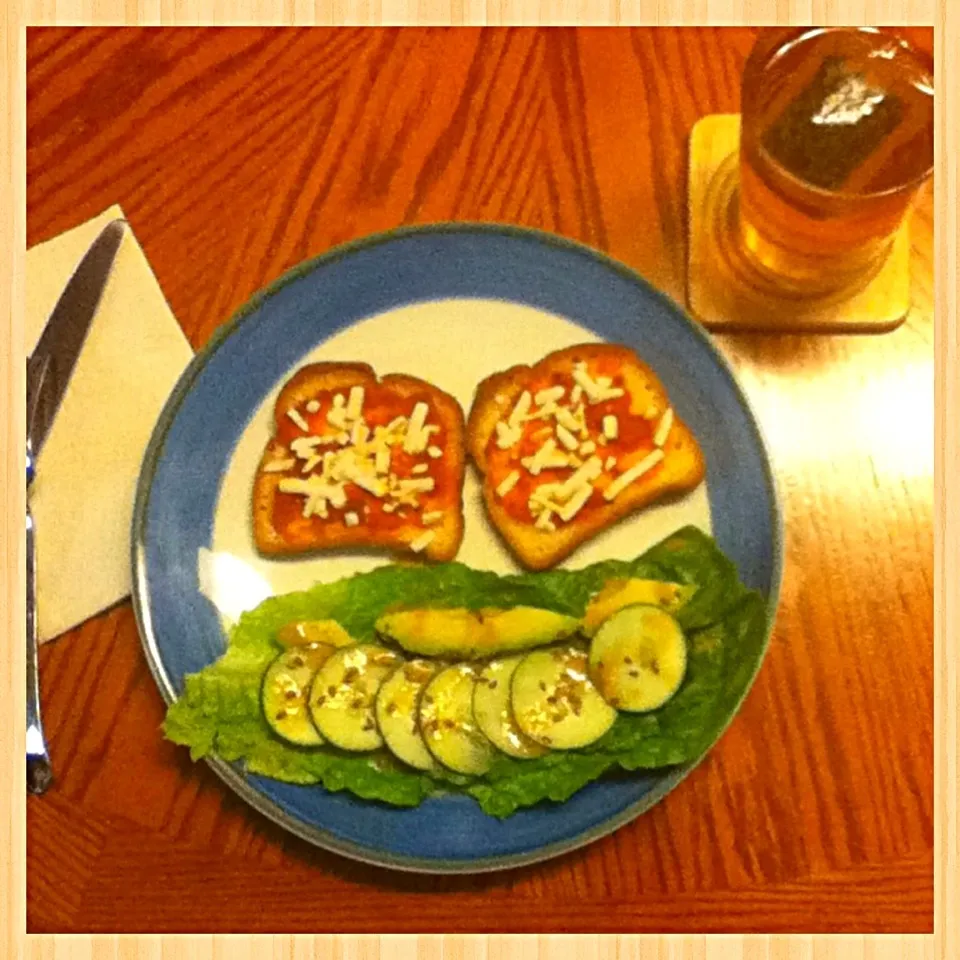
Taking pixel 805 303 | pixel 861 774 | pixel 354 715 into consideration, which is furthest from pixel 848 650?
pixel 354 715

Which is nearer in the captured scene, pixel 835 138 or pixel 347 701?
pixel 835 138

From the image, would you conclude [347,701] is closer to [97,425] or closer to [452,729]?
[452,729]

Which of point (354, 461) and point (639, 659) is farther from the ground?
point (354, 461)

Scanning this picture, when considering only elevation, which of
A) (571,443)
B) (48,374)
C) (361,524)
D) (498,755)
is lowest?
(498,755)

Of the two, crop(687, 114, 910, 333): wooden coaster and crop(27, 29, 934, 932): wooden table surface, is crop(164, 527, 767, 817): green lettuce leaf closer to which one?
crop(27, 29, 934, 932): wooden table surface

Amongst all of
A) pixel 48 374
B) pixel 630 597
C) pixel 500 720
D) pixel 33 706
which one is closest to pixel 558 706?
pixel 500 720

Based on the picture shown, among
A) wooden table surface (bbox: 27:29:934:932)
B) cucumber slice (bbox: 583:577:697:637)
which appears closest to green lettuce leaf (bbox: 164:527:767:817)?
cucumber slice (bbox: 583:577:697:637)

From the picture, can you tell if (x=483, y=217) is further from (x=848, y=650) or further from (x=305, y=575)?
(x=848, y=650)
